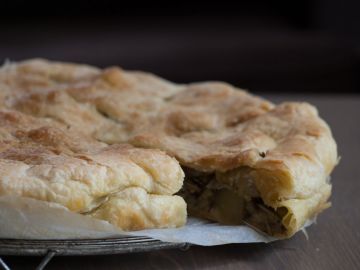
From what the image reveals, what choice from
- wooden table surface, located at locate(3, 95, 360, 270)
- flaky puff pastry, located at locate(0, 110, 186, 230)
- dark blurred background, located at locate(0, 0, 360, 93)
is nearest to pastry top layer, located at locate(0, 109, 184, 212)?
flaky puff pastry, located at locate(0, 110, 186, 230)

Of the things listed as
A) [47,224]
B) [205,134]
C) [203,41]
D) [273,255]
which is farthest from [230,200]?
[203,41]

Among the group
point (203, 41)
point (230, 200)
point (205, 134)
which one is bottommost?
point (203, 41)

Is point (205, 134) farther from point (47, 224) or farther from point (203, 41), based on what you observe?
point (203, 41)

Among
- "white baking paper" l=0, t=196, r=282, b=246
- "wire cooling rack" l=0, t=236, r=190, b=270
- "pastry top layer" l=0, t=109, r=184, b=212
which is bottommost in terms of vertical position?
"wire cooling rack" l=0, t=236, r=190, b=270

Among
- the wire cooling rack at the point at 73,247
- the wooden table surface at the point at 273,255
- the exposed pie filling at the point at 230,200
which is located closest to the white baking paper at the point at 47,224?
the wire cooling rack at the point at 73,247

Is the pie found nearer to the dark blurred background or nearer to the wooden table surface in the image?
the wooden table surface

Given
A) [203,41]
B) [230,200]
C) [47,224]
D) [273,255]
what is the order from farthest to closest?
[203,41] → [230,200] → [273,255] → [47,224]

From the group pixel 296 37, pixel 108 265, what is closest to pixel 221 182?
pixel 108 265

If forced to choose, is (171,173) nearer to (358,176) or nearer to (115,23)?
(358,176)
